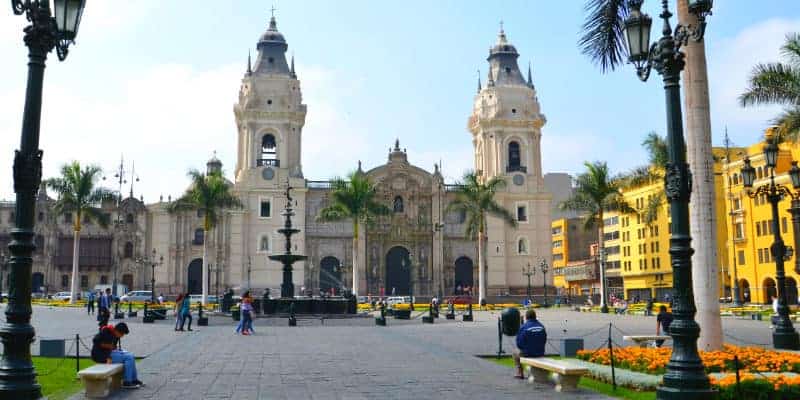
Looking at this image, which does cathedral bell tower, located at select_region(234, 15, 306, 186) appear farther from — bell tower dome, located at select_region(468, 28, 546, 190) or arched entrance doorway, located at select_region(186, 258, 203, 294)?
bell tower dome, located at select_region(468, 28, 546, 190)

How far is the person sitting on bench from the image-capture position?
12.1 meters

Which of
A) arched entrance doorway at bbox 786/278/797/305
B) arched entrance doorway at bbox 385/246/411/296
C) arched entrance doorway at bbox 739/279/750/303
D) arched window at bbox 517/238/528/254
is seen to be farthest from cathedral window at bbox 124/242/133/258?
arched entrance doorway at bbox 786/278/797/305

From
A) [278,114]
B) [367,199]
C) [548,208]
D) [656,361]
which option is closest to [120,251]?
[278,114]

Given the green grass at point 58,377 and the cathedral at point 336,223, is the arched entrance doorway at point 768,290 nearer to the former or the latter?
the cathedral at point 336,223

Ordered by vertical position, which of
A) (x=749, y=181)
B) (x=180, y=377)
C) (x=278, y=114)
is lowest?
(x=180, y=377)

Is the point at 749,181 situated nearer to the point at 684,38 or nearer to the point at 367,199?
the point at 684,38

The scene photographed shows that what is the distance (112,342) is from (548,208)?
5925 cm

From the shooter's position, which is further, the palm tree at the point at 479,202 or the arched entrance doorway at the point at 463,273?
the arched entrance doorway at the point at 463,273

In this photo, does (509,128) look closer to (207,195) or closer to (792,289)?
(792,289)

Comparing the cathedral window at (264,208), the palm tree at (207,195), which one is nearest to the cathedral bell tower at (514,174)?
the cathedral window at (264,208)

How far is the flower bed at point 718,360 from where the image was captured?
12477mm

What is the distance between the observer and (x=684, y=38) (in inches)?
401

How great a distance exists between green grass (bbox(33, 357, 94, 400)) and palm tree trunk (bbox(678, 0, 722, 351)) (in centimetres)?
1022

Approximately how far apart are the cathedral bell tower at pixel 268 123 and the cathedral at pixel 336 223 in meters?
0.09
